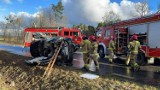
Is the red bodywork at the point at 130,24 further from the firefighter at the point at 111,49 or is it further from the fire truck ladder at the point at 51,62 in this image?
the fire truck ladder at the point at 51,62

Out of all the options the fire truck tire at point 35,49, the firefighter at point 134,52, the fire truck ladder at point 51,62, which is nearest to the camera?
the fire truck ladder at point 51,62

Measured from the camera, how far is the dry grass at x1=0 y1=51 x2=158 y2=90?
8312 mm

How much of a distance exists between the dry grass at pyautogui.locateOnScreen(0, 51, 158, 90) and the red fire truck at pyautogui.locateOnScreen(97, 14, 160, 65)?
473 centimetres

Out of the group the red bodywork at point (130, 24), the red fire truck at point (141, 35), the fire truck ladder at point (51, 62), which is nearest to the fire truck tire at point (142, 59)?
the red fire truck at point (141, 35)

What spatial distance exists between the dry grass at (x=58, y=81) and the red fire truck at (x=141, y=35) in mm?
4729

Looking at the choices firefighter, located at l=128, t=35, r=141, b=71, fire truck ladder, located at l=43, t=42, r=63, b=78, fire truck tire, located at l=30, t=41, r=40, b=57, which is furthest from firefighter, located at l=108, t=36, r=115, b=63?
fire truck tire, located at l=30, t=41, r=40, b=57

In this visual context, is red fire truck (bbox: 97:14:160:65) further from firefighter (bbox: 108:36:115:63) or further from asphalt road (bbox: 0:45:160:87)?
asphalt road (bbox: 0:45:160:87)

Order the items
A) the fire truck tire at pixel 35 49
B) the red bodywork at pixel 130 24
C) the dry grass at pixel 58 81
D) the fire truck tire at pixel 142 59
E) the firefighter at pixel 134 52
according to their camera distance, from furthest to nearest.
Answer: the fire truck tire at pixel 35 49 → the fire truck tire at pixel 142 59 → the red bodywork at pixel 130 24 → the firefighter at pixel 134 52 → the dry grass at pixel 58 81

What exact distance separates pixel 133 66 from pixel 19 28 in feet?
173

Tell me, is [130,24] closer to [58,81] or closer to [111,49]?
[111,49]

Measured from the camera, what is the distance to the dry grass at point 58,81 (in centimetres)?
831

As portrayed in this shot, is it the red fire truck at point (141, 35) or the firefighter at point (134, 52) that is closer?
the firefighter at point (134, 52)

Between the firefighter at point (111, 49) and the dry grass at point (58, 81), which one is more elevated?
the firefighter at point (111, 49)

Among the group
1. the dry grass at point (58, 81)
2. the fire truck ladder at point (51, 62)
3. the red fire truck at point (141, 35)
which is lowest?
the dry grass at point (58, 81)
